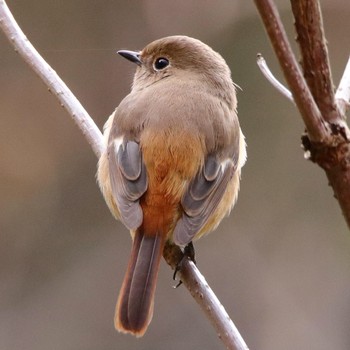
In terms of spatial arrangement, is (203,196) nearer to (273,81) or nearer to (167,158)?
(167,158)

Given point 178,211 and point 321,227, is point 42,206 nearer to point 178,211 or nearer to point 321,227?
point 321,227

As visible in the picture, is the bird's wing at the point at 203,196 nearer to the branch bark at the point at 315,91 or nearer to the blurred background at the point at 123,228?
the branch bark at the point at 315,91

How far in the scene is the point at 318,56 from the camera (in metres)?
1.92

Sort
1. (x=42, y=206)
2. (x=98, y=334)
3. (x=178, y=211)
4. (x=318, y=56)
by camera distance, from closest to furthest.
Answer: (x=318, y=56) < (x=178, y=211) < (x=98, y=334) < (x=42, y=206)

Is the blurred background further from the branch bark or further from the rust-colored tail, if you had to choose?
the branch bark

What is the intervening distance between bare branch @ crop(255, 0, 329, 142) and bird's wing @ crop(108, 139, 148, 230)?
157 centimetres

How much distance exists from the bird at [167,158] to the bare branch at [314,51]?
1499 millimetres

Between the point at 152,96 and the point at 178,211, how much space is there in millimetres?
819

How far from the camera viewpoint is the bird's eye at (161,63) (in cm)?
459

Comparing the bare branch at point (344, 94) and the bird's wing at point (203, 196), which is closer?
the bare branch at point (344, 94)

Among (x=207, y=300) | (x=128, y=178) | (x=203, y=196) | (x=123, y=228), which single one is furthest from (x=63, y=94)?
(x=123, y=228)

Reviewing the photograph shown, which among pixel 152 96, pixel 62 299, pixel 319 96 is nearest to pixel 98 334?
pixel 62 299

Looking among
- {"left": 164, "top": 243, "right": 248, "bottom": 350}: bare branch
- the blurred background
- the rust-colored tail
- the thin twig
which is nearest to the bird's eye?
{"left": 164, "top": 243, "right": 248, "bottom": 350}: bare branch

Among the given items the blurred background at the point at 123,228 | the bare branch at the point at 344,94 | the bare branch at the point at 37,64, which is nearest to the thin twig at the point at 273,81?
the bare branch at the point at 344,94
